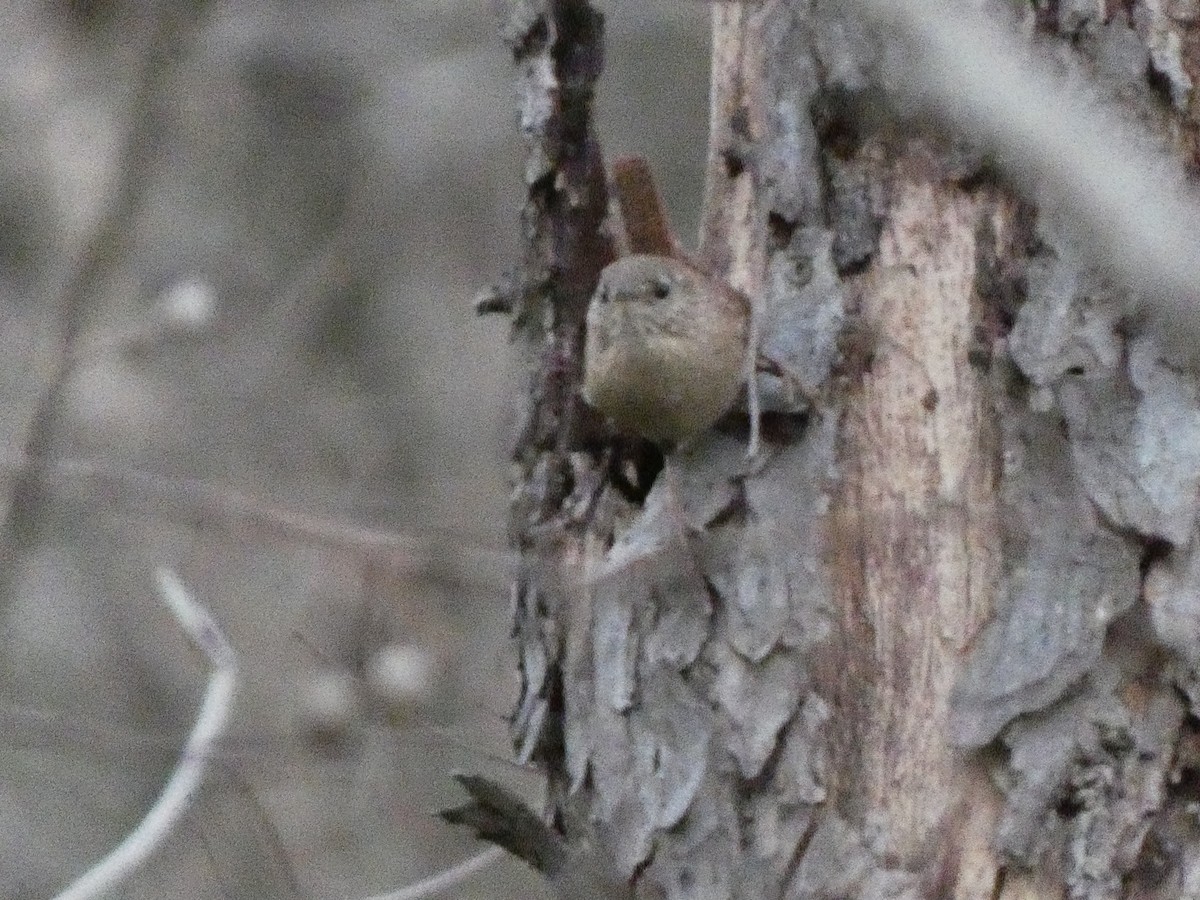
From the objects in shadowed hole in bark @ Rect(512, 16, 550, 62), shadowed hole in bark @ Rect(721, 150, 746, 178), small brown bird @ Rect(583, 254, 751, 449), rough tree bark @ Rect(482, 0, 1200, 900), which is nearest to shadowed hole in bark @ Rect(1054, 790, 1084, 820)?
rough tree bark @ Rect(482, 0, 1200, 900)

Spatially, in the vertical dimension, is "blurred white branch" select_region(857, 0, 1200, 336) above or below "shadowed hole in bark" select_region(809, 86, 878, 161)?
above

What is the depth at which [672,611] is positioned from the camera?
2.21m

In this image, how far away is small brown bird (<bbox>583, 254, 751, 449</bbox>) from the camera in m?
2.18

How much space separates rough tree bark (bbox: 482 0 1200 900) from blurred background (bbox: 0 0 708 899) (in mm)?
1546

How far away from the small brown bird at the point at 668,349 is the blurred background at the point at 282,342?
161 centimetres

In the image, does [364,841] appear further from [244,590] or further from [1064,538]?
[1064,538]

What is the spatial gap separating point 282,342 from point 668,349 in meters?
2.84

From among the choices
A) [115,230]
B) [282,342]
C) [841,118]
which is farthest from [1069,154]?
[282,342]

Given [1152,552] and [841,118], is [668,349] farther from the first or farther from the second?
[1152,552]

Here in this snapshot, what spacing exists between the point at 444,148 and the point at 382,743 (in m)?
1.51

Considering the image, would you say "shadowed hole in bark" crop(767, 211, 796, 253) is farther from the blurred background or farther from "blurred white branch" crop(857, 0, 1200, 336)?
the blurred background

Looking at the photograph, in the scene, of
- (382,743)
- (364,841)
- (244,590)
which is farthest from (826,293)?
(244,590)

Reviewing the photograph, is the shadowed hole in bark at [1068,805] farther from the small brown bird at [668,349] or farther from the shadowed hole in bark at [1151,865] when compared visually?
the small brown bird at [668,349]

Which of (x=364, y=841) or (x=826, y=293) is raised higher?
(x=826, y=293)
